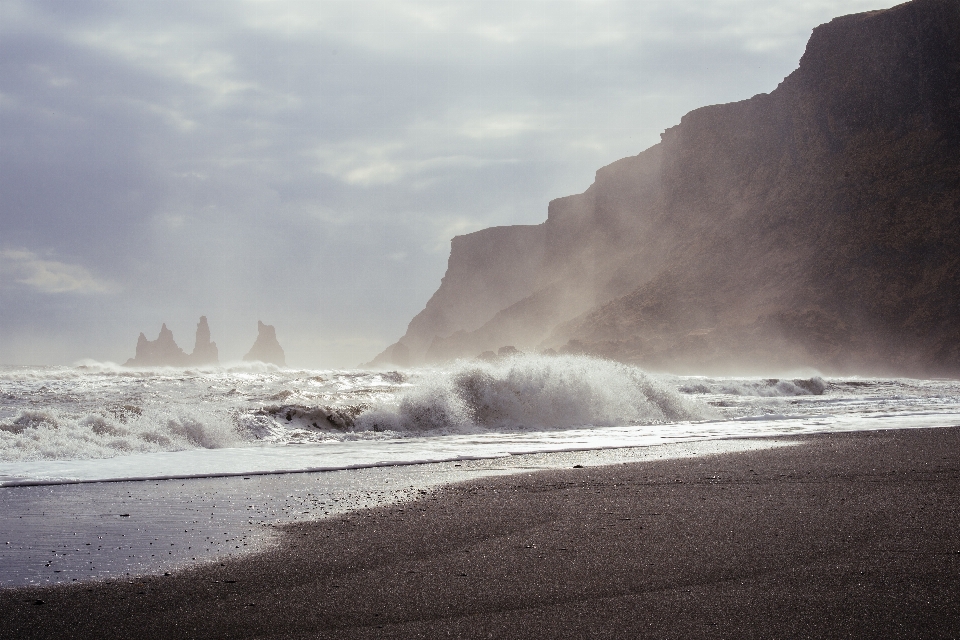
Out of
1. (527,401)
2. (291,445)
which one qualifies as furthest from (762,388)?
(291,445)

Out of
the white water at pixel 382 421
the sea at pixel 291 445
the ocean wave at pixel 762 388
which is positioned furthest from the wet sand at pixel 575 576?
the ocean wave at pixel 762 388

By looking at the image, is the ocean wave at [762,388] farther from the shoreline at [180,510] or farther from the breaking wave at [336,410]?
the shoreline at [180,510]

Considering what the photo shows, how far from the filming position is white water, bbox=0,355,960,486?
941cm

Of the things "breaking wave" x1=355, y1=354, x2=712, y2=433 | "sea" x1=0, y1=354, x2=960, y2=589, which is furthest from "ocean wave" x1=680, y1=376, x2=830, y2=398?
"breaking wave" x1=355, y1=354, x2=712, y2=433

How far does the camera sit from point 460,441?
11.8 m

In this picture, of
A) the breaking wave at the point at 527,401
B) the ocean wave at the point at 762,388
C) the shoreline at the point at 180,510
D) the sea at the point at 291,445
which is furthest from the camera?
the ocean wave at the point at 762,388

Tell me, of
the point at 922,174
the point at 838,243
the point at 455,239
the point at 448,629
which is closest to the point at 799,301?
the point at 838,243

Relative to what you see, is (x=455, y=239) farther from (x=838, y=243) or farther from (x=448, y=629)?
(x=448, y=629)

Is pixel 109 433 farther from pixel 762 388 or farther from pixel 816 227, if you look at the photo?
pixel 816 227

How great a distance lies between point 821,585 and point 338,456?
7.27 metres

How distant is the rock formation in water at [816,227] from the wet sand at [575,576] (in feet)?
178

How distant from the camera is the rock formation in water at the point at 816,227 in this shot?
55.1 meters

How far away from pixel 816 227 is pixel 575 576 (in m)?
63.5

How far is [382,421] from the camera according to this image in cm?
1381
